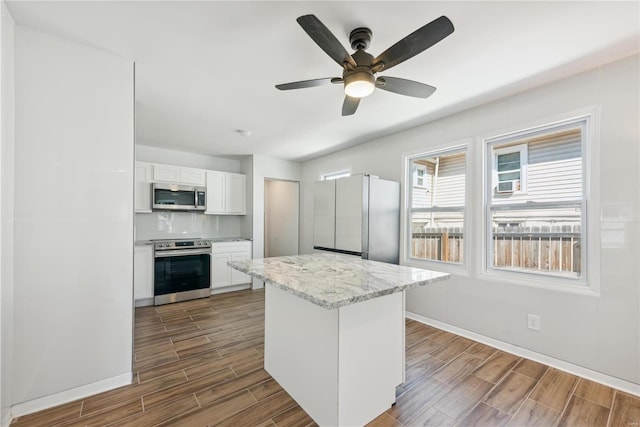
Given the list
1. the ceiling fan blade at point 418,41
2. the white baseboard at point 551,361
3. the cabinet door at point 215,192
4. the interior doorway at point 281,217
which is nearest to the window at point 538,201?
the white baseboard at point 551,361

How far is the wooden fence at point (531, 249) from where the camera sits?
234cm

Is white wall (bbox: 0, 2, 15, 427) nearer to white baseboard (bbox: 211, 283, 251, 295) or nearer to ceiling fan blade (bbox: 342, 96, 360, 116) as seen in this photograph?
ceiling fan blade (bbox: 342, 96, 360, 116)

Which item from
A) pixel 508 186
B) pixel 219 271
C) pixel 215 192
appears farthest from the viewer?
pixel 215 192

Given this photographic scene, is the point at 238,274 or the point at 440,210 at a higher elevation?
the point at 440,210

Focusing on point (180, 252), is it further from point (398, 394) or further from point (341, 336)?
point (398, 394)

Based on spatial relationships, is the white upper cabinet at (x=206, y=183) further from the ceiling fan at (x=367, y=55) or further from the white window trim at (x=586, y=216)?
the white window trim at (x=586, y=216)

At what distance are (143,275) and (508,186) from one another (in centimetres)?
472

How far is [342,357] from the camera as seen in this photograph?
1516mm

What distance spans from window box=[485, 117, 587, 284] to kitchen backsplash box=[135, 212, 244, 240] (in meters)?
4.30

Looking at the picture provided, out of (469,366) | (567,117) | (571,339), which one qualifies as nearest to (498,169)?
(567,117)

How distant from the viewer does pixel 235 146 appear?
4.40 metres

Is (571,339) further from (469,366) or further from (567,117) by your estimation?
(567,117)

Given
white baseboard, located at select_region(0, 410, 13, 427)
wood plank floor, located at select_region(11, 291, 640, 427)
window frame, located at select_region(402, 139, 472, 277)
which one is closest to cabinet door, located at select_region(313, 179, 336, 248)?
window frame, located at select_region(402, 139, 472, 277)

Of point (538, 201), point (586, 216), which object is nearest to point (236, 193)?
point (538, 201)
